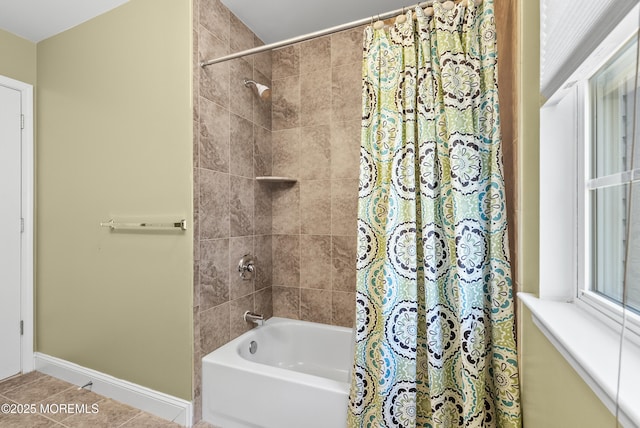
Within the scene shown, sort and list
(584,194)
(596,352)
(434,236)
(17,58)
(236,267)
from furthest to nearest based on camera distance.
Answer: (17,58) < (236,267) < (434,236) < (584,194) < (596,352)

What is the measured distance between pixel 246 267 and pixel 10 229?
5.39ft

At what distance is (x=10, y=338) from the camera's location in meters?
1.97

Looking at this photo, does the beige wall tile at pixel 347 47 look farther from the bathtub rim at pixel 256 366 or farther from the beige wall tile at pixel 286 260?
the bathtub rim at pixel 256 366

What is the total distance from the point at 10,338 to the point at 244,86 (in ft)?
7.71

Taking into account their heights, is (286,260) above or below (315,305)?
above

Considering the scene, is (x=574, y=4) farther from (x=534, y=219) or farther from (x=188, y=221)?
(x=188, y=221)

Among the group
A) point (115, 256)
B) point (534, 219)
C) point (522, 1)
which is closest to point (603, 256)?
point (534, 219)

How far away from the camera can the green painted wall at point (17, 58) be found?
6.37 feet

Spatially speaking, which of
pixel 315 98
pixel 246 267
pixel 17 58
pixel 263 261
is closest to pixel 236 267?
pixel 246 267

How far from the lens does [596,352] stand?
568mm

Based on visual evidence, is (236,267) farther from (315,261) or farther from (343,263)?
(343,263)

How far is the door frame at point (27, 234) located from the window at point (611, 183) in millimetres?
3077

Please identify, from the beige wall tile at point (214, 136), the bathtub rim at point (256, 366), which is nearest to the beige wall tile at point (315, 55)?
the beige wall tile at point (214, 136)

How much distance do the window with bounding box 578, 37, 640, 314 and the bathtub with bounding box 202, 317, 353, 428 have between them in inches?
41.6
